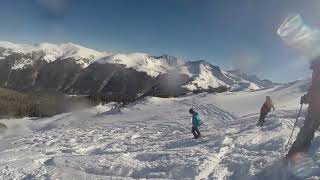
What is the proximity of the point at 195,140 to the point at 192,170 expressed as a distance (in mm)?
7802

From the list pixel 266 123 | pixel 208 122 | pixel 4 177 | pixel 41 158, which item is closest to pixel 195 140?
pixel 266 123

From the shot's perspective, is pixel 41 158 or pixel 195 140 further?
pixel 195 140

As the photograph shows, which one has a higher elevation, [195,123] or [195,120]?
[195,120]

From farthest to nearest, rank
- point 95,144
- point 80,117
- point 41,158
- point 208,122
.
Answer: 1. point 80,117
2. point 208,122
3. point 95,144
4. point 41,158

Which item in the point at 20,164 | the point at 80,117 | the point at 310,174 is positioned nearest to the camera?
the point at 310,174

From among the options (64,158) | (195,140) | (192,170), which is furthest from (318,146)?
(64,158)

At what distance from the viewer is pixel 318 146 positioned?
17391 millimetres

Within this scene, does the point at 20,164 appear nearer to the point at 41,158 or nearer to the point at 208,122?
the point at 41,158

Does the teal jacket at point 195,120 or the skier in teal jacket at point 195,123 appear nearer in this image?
the skier in teal jacket at point 195,123

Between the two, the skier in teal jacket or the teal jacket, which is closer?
the skier in teal jacket

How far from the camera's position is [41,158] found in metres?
21.3

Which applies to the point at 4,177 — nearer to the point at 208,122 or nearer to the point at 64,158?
the point at 64,158

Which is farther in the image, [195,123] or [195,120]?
[195,120]

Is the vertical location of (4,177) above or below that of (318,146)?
below
